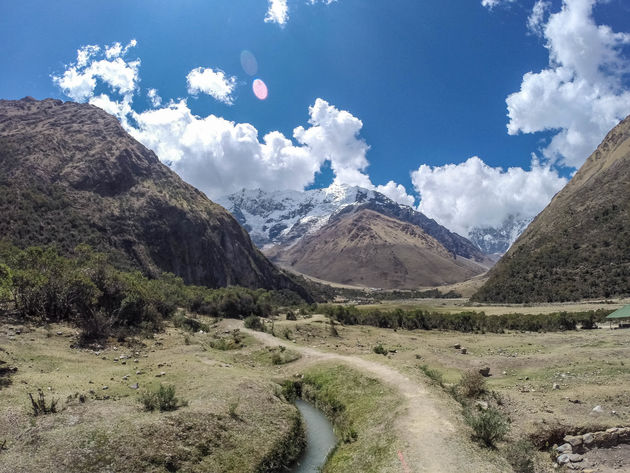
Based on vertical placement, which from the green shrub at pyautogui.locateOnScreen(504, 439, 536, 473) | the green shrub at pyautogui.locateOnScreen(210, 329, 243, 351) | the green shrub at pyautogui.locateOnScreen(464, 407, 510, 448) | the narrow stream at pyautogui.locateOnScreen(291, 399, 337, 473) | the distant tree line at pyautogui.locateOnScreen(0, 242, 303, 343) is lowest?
the narrow stream at pyautogui.locateOnScreen(291, 399, 337, 473)

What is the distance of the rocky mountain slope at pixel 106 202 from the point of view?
111812 millimetres

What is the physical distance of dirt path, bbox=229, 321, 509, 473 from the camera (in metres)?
14.3

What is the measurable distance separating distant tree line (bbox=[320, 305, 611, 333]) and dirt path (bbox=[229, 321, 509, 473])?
47.1m

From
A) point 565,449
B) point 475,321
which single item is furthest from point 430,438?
point 475,321

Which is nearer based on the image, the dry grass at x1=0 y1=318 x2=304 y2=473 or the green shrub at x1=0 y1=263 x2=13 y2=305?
the dry grass at x1=0 y1=318 x2=304 y2=473

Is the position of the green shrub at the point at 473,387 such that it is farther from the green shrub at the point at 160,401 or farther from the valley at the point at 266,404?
the green shrub at the point at 160,401

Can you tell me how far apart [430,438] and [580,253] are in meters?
140

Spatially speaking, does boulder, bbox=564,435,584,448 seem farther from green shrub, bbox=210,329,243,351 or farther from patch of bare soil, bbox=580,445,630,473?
green shrub, bbox=210,329,243,351

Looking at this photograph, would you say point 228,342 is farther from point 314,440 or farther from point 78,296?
point 314,440

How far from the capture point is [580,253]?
4980 inches

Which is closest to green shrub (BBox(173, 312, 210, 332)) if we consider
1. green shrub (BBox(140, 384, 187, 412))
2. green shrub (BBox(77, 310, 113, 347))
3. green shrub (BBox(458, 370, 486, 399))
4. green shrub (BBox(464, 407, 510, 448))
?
green shrub (BBox(77, 310, 113, 347))

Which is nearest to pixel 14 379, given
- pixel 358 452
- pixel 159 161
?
pixel 358 452

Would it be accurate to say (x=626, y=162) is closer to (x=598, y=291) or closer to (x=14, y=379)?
(x=598, y=291)

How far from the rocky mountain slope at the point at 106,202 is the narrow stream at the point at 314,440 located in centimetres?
10134
